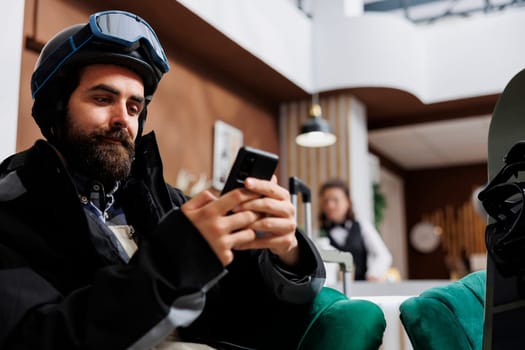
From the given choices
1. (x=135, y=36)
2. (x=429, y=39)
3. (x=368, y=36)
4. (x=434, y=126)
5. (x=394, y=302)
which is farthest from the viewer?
(x=434, y=126)

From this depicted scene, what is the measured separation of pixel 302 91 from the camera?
21.6 feet

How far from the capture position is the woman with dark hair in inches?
195

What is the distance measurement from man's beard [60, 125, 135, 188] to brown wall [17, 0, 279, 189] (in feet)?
9.13

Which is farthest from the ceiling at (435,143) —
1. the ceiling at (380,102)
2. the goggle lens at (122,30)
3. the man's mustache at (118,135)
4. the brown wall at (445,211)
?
the man's mustache at (118,135)

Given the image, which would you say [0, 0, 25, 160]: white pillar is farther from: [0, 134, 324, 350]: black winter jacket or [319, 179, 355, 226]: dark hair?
[319, 179, 355, 226]: dark hair

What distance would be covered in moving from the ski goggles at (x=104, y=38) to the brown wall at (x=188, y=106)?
270 cm

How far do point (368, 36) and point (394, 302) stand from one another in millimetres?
5175

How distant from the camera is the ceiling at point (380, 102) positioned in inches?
193

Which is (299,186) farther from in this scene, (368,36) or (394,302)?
(368,36)

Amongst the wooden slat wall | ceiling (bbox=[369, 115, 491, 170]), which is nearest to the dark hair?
the wooden slat wall

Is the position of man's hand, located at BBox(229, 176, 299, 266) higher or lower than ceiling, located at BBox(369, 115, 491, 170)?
lower

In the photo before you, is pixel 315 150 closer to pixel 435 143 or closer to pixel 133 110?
pixel 435 143

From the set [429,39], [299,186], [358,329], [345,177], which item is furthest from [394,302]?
[429,39]

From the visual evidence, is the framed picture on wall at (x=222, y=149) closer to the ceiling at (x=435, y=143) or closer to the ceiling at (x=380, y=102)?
the ceiling at (x=380, y=102)
